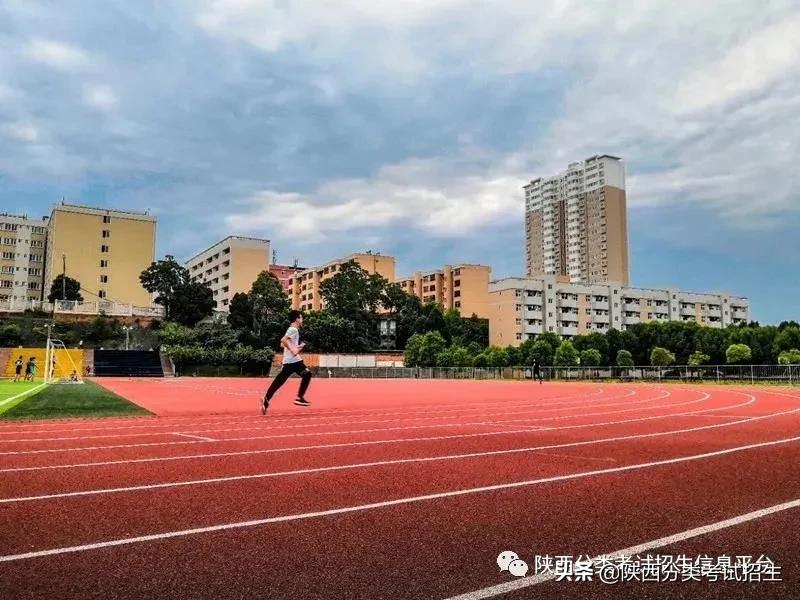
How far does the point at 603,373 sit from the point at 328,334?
3864 cm

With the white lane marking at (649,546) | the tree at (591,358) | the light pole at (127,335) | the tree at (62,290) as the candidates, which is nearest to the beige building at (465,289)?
the light pole at (127,335)

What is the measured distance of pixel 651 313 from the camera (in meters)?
97.7

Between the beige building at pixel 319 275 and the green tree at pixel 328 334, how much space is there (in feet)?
78.4

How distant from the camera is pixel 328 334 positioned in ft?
256

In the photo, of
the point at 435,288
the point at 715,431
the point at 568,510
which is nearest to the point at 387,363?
the point at 435,288

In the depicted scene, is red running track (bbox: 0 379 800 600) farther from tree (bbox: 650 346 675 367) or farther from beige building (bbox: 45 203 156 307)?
beige building (bbox: 45 203 156 307)

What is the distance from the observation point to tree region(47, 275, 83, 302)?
78.6 metres

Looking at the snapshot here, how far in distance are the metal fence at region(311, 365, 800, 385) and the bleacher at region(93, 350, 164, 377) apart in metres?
14.7

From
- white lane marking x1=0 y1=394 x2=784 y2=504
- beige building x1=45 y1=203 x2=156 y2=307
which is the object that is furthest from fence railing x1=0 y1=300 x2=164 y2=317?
white lane marking x1=0 y1=394 x2=784 y2=504

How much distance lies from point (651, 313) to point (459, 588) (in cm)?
10114

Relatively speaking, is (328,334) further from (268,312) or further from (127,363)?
(127,363)

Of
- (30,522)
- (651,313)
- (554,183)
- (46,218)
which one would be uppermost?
(554,183)

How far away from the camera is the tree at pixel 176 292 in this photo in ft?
263

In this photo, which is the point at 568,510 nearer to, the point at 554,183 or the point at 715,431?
the point at 715,431
